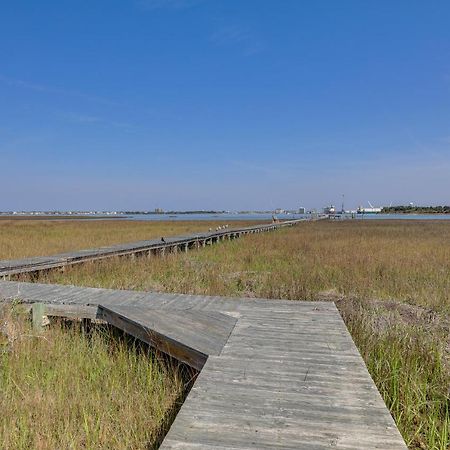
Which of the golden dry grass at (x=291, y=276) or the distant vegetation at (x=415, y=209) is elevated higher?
the distant vegetation at (x=415, y=209)

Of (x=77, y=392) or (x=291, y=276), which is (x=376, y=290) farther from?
(x=77, y=392)

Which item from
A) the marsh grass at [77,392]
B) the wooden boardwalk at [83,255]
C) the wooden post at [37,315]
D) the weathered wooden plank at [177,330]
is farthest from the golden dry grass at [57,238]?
the weathered wooden plank at [177,330]

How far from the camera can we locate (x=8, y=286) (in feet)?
23.7

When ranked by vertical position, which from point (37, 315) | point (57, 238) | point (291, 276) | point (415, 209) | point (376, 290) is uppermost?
point (415, 209)

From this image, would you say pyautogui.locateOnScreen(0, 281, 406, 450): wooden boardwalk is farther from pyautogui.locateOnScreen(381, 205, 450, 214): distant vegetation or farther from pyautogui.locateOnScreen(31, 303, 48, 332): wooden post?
pyautogui.locateOnScreen(381, 205, 450, 214): distant vegetation

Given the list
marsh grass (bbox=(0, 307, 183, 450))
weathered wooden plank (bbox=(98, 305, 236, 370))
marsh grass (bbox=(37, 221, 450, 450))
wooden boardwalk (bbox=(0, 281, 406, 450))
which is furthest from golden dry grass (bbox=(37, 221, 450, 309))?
marsh grass (bbox=(0, 307, 183, 450))

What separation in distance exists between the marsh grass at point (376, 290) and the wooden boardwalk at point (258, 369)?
22.7 inches

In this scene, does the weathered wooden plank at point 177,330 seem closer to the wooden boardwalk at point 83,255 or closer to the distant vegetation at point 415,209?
the wooden boardwalk at point 83,255

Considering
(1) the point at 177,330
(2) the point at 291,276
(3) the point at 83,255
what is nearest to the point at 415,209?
(2) the point at 291,276

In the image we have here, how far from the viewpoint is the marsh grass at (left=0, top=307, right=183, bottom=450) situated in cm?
312

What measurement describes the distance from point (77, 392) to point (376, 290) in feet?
23.1

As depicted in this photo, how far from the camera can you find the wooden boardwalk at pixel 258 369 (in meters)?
2.39

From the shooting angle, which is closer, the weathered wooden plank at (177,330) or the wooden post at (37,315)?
the weathered wooden plank at (177,330)

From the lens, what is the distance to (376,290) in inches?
350
